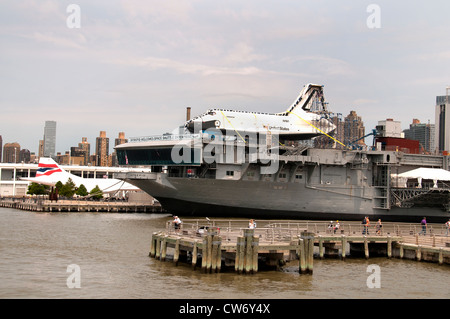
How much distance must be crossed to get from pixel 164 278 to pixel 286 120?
115 feet

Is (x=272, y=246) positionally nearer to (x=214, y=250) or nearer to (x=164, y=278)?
(x=214, y=250)

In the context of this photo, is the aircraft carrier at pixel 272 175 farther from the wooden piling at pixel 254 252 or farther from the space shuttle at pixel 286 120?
the wooden piling at pixel 254 252

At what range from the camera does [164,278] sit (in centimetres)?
2150

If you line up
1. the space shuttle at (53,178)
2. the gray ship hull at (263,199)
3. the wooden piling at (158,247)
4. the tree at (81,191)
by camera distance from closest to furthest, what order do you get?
the wooden piling at (158,247) < the gray ship hull at (263,199) < the tree at (81,191) < the space shuttle at (53,178)

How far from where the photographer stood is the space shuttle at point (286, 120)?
4943cm

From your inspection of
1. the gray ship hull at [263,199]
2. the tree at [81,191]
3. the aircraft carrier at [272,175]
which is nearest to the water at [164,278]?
the gray ship hull at [263,199]

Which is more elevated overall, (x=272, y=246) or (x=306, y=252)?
(x=272, y=246)

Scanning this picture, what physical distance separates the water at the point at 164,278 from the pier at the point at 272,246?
53cm

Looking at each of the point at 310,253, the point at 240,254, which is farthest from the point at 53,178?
the point at 310,253

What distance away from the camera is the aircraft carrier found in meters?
45.1
